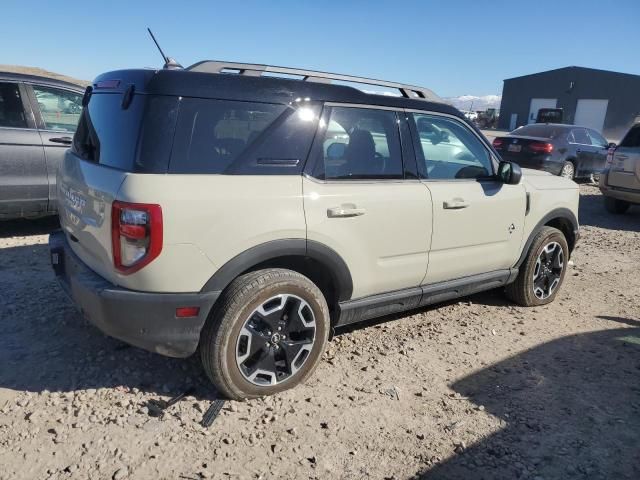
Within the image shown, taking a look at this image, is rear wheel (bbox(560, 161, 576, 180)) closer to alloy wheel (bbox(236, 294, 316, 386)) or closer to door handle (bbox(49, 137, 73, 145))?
Answer: door handle (bbox(49, 137, 73, 145))

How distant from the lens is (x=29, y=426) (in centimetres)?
278

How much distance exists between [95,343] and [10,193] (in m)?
2.97

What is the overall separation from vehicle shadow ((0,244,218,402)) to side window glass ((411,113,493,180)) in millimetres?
2136

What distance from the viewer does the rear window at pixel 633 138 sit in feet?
29.9

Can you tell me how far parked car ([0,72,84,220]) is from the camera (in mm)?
5684

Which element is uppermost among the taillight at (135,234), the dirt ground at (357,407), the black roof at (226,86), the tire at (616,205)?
the black roof at (226,86)

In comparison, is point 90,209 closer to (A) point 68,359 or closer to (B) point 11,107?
(A) point 68,359

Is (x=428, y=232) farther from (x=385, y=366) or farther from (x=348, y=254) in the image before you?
(x=385, y=366)

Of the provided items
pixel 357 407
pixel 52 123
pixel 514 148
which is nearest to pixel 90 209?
pixel 357 407

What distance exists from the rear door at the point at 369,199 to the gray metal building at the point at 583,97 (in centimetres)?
4043

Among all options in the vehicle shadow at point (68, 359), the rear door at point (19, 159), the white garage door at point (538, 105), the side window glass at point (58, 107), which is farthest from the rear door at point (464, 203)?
the white garage door at point (538, 105)

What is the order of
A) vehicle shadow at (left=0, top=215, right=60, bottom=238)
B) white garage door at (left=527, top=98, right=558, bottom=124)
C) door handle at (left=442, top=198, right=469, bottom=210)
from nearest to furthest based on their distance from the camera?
door handle at (left=442, top=198, right=469, bottom=210) < vehicle shadow at (left=0, top=215, right=60, bottom=238) < white garage door at (left=527, top=98, right=558, bottom=124)

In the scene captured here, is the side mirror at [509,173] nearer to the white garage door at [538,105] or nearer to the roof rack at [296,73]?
the roof rack at [296,73]

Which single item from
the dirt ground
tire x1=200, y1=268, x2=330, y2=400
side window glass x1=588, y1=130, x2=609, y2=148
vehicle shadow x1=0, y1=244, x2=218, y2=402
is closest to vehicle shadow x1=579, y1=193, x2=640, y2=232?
side window glass x1=588, y1=130, x2=609, y2=148
